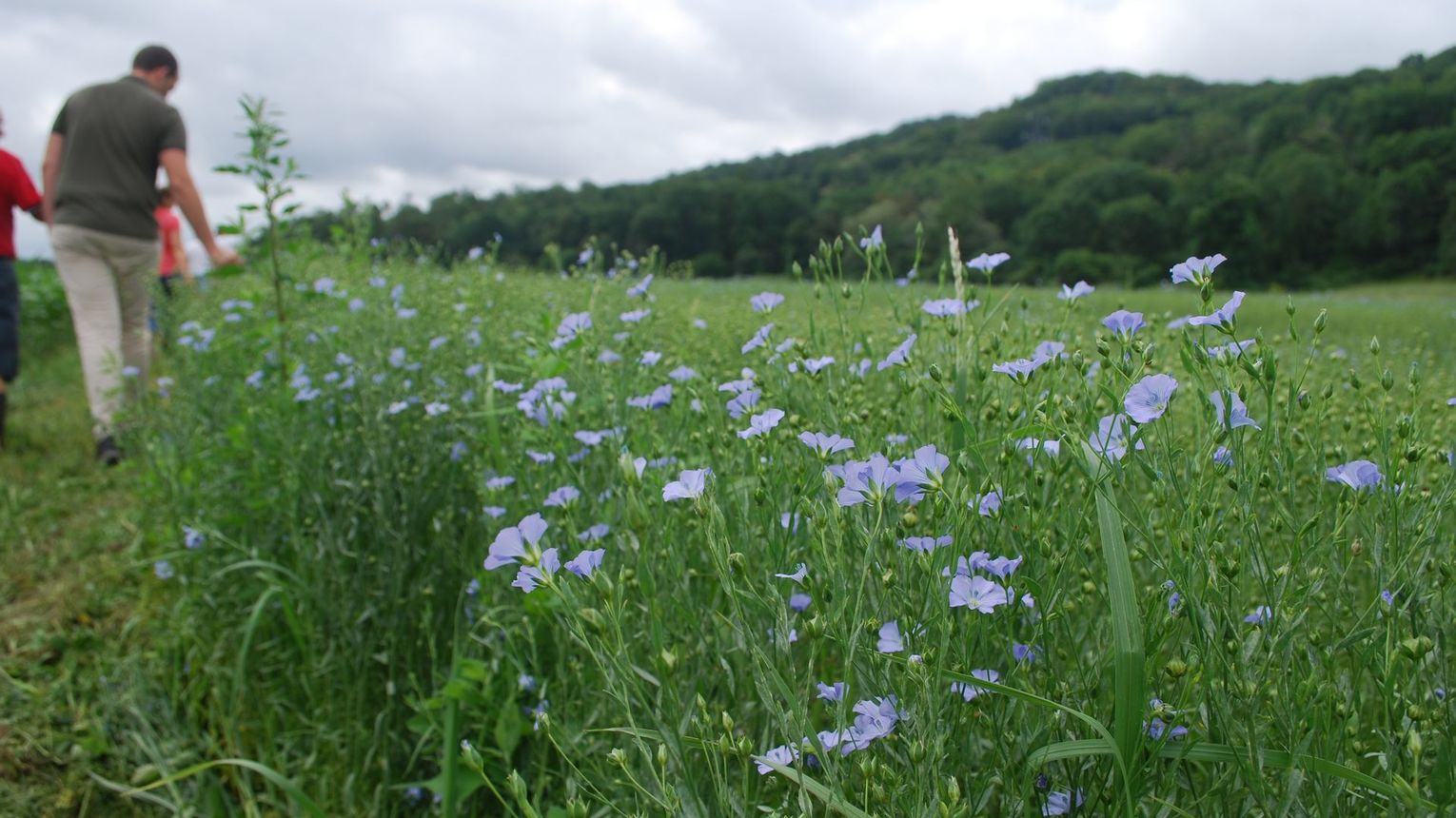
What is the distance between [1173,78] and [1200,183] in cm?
3220

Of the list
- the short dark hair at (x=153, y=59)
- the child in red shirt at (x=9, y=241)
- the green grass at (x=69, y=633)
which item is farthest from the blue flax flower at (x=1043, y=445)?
the child in red shirt at (x=9, y=241)

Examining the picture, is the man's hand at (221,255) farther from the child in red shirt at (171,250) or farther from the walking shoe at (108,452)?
the child in red shirt at (171,250)

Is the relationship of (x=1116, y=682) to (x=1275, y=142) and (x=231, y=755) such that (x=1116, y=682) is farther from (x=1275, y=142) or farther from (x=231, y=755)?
(x=1275, y=142)

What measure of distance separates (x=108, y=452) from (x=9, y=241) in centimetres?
154

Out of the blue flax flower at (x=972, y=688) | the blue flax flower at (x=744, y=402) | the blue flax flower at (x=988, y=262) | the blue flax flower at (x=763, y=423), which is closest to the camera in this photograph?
the blue flax flower at (x=972, y=688)

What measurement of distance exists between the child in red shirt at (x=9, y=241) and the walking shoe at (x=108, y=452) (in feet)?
2.47

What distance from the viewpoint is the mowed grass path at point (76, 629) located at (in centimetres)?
211

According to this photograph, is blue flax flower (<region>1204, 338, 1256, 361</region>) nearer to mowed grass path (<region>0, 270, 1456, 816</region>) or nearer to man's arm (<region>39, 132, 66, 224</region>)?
mowed grass path (<region>0, 270, 1456, 816</region>)

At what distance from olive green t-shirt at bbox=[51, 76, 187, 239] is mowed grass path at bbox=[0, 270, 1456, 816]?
1.32m

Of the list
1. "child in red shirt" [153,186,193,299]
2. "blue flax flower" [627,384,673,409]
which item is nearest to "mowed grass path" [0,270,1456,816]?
"blue flax flower" [627,384,673,409]

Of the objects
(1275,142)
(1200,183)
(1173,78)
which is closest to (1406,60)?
(1275,142)

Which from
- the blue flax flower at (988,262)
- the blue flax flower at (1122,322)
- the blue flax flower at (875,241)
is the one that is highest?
the blue flax flower at (875,241)

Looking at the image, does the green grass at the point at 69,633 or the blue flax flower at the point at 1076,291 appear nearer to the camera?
the blue flax flower at the point at 1076,291

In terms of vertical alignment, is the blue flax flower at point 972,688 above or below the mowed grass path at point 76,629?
above
